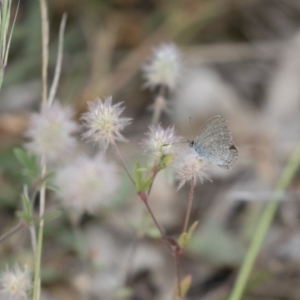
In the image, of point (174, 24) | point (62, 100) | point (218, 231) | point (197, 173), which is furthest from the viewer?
point (174, 24)

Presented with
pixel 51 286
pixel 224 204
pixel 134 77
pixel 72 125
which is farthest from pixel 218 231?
pixel 72 125

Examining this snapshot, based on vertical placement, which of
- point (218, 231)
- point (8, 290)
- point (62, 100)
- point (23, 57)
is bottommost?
point (8, 290)

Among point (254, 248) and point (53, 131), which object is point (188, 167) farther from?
point (254, 248)

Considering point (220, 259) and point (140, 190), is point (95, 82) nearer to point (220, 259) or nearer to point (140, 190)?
point (220, 259)

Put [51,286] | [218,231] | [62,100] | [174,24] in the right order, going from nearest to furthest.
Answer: [51,286] → [218,231] → [62,100] → [174,24]

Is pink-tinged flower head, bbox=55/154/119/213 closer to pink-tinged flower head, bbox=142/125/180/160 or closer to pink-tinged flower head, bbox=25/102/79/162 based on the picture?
pink-tinged flower head, bbox=25/102/79/162

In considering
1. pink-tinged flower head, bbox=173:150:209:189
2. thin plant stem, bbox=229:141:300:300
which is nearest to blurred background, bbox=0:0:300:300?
thin plant stem, bbox=229:141:300:300
